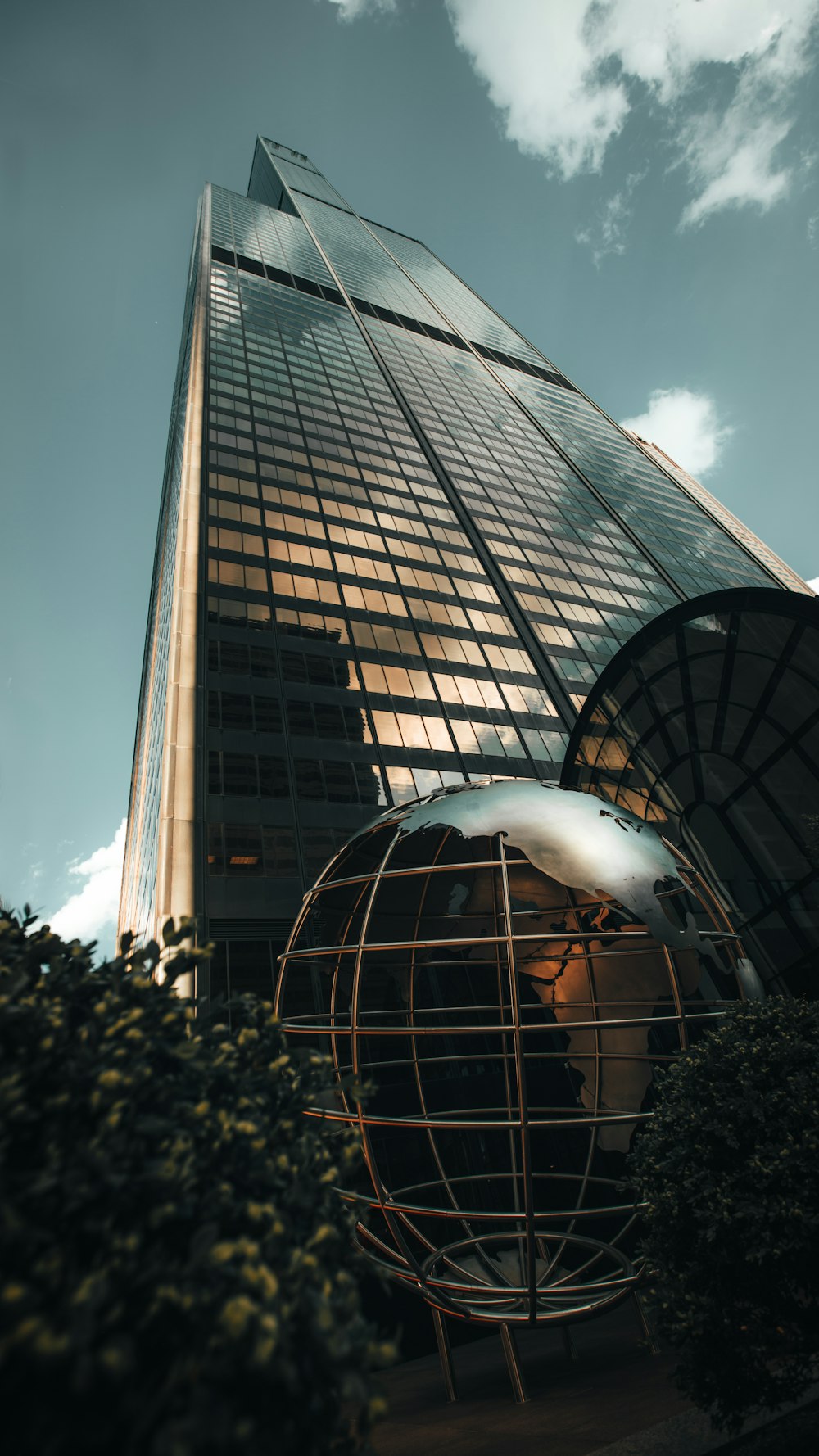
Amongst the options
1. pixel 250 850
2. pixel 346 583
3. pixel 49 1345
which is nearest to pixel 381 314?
pixel 346 583

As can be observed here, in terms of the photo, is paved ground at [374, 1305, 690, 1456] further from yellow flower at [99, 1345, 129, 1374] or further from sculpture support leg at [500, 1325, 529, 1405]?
yellow flower at [99, 1345, 129, 1374]

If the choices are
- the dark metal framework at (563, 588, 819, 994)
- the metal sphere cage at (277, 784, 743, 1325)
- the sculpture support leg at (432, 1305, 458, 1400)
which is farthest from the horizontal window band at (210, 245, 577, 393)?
the sculpture support leg at (432, 1305, 458, 1400)

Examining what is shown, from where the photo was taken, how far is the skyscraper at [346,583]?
774 inches

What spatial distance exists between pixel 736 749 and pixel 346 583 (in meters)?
21.7

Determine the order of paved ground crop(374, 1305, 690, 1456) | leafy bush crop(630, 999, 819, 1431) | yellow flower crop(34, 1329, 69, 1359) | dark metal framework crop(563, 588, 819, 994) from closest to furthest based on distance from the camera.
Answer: yellow flower crop(34, 1329, 69, 1359), leafy bush crop(630, 999, 819, 1431), paved ground crop(374, 1305, 690, 1456), dark metal framework crop(563, 588, 819, 994)

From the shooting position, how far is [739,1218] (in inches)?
176

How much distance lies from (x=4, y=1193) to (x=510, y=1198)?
56.3 feet

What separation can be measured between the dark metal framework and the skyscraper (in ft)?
37.1

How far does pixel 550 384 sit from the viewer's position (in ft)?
239

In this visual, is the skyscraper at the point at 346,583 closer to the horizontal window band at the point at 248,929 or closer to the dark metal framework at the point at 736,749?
the horizontal window band at the point at 248,929

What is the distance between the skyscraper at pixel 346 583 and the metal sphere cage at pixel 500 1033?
19.2 ft

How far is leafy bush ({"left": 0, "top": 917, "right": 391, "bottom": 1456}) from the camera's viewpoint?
1812 mm

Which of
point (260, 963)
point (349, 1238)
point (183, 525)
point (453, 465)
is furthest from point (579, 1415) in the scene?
point (453, 465)

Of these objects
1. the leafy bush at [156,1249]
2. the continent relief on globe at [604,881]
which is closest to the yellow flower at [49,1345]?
the leafy bush at [156,1249]
